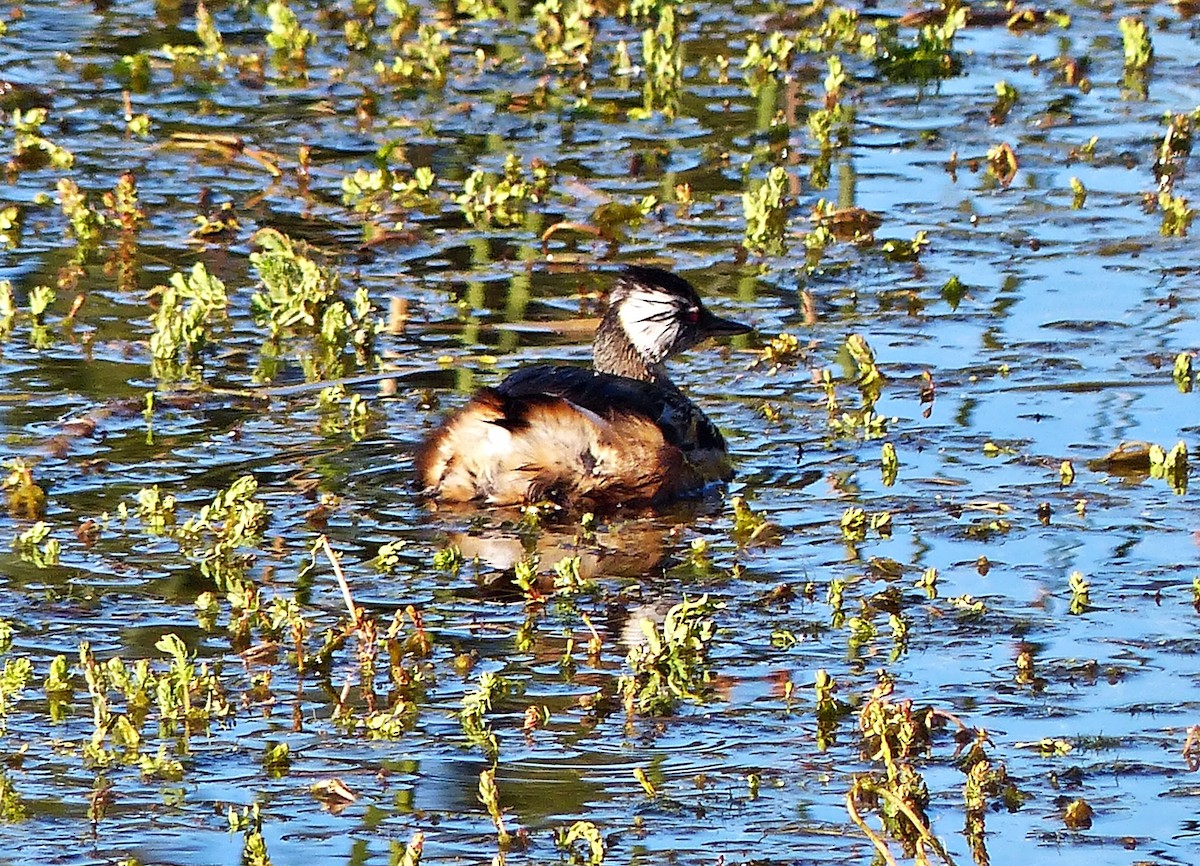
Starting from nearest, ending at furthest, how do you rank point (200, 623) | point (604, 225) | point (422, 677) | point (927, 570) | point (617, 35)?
point (422, 677) → point (200, 623) → point (927, 570) → point (604, 225) → point (617, 35)

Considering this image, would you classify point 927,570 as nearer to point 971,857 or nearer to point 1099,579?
point 1099,579

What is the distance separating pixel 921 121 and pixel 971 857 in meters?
8.21

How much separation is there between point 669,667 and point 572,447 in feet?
6.04

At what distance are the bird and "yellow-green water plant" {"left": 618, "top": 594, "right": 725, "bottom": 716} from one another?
160 centimetres

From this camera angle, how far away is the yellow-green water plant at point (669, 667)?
604 cm

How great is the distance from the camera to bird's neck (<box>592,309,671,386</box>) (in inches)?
363

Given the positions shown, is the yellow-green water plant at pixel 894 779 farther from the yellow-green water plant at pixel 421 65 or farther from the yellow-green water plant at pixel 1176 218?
the yellow-green water plant at pixel 421 65

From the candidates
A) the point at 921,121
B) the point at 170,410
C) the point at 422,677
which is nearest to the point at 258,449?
the point at 170,410

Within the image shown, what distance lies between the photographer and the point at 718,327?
9.27 meters

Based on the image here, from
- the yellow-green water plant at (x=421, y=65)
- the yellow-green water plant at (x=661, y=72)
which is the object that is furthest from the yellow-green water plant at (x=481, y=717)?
the yellow-green water plant at (x=421, y=65)

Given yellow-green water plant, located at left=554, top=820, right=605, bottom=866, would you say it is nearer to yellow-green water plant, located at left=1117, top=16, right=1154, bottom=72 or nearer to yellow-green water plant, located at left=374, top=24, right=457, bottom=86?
yellow-green water plant, located at left=374, top=24, right=457, bottom=86

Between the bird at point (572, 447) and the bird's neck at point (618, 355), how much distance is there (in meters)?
0.85

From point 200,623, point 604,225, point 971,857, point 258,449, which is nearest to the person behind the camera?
point 971,857

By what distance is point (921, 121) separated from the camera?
12.9 m
